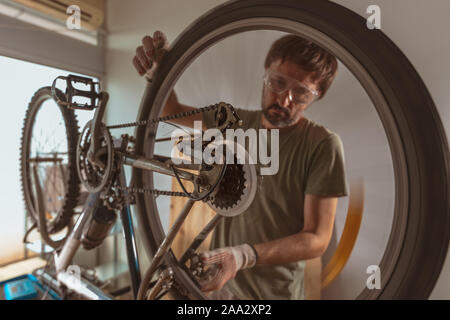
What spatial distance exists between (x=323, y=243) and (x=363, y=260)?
0.09m

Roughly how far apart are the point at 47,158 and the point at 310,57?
3.87 feet

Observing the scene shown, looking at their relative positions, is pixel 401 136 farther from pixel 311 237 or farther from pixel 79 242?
pixel 79 242

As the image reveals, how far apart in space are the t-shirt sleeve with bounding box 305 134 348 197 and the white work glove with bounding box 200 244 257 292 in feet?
0.87

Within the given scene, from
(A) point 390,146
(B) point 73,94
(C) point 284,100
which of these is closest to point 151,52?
(B) point 73,94

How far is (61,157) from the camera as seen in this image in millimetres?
1141

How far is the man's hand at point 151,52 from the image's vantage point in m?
0.88

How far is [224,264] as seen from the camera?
2.30 ft

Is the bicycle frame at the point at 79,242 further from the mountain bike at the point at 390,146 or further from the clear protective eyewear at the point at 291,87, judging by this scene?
the clear protective eyewear at the point at 291,87

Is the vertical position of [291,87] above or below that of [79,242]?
above

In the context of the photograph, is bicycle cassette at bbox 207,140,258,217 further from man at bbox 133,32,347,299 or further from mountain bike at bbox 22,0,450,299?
man at bbox 133,32,347,299

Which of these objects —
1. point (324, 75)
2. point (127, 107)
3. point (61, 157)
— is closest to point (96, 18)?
point (127, 107)

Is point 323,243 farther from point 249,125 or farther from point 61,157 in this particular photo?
point 61,157

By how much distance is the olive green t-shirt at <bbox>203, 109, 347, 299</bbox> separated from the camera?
59cm

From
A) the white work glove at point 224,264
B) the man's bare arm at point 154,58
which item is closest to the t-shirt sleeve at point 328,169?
the white work glove at point 224,264
